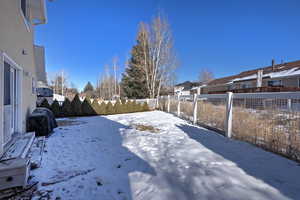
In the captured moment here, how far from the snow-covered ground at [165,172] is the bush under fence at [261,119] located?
0.90ft

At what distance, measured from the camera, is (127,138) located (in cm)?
470

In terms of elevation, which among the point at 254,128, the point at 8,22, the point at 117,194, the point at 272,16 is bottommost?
the point at 117,194

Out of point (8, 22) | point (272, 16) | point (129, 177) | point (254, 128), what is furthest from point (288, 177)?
point (272, 16)

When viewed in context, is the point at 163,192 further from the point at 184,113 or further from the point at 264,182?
the point at 184,113

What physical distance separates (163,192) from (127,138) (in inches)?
111

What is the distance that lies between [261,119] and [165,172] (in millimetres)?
2601

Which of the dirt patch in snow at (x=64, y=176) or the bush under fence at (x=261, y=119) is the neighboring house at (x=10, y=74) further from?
the bush under fence at (x=261, y=119)

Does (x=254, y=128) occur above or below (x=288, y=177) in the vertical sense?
above

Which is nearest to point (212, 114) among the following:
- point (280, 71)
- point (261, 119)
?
point (261, 119)

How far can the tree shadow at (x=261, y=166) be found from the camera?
82.8 inches

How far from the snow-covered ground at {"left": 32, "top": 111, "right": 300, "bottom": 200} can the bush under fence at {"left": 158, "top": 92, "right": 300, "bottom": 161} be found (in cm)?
27

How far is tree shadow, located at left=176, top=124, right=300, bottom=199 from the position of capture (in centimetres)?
210

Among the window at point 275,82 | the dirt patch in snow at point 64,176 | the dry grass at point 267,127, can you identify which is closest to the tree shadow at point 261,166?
the dry grass at point 267,127

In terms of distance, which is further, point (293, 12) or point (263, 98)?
point (293, 12)
